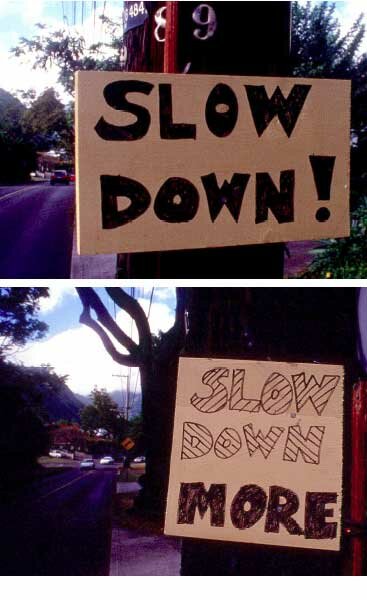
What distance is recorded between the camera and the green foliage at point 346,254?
5.85 meters

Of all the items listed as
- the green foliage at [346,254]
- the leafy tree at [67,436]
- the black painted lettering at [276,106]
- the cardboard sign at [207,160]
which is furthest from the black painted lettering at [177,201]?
the green foliage at [346,254]

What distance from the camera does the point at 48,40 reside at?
2205 mm

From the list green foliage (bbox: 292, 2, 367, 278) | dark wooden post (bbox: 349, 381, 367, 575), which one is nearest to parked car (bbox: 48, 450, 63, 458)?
dark wooden post (bbox: 349, 381, 367, 575)

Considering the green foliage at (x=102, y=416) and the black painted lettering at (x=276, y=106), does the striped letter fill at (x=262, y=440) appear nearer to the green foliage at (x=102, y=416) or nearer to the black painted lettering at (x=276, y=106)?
the green foliage at (x=102, y=416)

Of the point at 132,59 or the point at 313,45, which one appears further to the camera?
the point at 313,45

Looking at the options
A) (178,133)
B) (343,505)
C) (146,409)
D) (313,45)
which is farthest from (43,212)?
(313,45)

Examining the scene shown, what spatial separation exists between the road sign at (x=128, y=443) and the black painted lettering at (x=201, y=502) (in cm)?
20

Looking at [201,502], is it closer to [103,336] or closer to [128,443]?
[128,443]

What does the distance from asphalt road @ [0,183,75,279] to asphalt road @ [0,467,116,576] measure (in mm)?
951

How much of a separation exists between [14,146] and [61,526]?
1281 mm

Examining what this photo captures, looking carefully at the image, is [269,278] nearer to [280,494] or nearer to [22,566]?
[280,494]

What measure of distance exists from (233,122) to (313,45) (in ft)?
15.9

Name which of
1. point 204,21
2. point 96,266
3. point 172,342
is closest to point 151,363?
point 172,342

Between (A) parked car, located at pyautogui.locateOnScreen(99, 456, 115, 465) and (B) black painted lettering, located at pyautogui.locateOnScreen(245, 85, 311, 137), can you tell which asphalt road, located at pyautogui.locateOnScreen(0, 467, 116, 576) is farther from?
(B) black painted lettering, located at pyautogui.locateOnScreen(245, 85, 311, 137)
